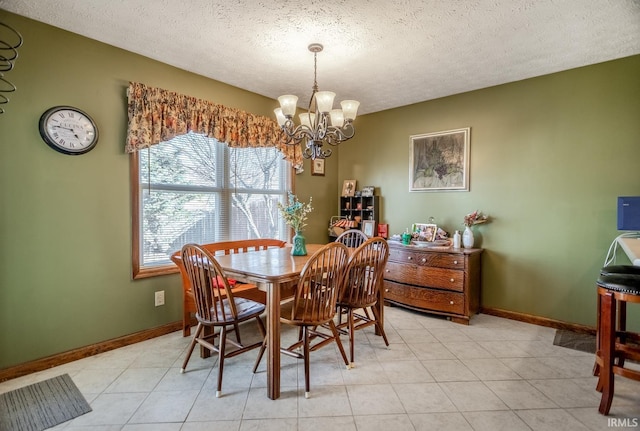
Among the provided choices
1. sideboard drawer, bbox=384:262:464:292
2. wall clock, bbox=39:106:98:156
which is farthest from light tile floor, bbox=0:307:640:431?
wall clock, bbox=39:106:98:156

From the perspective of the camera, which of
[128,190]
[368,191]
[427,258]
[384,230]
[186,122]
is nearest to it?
[128,190]

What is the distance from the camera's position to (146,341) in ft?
9.46

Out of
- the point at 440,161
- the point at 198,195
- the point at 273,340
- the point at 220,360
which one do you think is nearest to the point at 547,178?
the point at 440,161

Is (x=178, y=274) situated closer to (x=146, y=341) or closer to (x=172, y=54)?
(x=146, y=341)

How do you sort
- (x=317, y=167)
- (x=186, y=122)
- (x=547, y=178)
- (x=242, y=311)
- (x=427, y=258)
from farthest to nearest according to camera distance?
1. (x=317, y=167)
2. (x=427, y=258)
3. (x=547, y=178)
4. (x=186, y=122)
5. (x=242, y=311)

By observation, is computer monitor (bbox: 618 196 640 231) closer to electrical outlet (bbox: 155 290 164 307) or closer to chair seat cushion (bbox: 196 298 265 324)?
chair seat cushion (bbox: 196 298 265 324)

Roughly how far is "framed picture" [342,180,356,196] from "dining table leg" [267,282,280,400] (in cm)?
288

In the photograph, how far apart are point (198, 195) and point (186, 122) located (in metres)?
0.73

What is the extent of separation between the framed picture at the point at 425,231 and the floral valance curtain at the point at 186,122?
1945 mm

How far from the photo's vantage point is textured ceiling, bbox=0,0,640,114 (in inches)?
84.7

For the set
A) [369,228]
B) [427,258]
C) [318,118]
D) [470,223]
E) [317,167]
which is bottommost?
[427,258]

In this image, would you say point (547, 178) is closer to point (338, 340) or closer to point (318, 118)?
point (318, 118)

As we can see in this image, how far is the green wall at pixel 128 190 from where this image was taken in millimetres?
2326

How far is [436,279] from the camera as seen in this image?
11.2ft
